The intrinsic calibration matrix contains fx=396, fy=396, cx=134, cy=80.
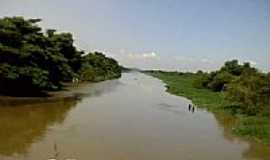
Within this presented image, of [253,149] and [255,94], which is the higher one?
[255,94]

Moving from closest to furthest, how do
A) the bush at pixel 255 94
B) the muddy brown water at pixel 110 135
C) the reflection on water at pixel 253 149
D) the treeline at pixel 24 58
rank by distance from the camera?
1. the muddy brown water at pixel 110 135
2. the reflection on water at pixel 253 149
3. the treeline at pixel 24 58
4. the bush at pixel 255 94

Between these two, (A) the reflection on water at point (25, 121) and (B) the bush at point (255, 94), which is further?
(B) the bush at point (255, 94)

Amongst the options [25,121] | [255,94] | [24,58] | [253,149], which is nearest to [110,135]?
[25,121]

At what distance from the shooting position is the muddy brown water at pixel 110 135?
1592 cm

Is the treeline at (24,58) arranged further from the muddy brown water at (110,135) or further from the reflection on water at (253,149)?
the reflection on water at (253,149)

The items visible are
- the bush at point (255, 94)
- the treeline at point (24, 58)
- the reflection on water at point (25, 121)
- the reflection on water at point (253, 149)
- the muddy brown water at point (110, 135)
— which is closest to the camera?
the muddy brown water at point (110, 135)

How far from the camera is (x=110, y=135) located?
19859mm

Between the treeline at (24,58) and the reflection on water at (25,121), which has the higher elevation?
the treeline at (24,58)

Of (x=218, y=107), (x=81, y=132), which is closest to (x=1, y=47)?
(x=81, y=132)

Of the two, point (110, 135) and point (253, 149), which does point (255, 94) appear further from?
point (110, 135)

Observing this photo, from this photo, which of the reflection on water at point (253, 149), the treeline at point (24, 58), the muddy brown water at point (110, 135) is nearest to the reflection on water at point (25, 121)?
the muddy brown water at point (110, 135)

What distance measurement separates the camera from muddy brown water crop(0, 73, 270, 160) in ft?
52.2

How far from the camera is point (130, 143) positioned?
18.5m

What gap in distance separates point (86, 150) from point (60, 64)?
73.9 feet
